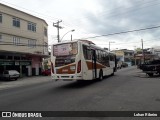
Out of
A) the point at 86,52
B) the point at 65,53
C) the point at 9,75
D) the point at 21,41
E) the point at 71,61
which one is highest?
the point at 21,41

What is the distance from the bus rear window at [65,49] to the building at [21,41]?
1956 cm

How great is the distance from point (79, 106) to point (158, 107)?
311 centimetres

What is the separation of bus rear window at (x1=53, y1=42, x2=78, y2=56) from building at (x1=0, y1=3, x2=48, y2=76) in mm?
19561

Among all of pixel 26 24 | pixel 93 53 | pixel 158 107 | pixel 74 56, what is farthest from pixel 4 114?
pixel 26 24

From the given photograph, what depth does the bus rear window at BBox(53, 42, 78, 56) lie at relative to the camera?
50.1 feet

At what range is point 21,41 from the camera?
3856 cm

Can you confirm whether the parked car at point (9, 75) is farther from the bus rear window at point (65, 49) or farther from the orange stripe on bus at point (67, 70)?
the orange stripe on bus at point (67, 70)

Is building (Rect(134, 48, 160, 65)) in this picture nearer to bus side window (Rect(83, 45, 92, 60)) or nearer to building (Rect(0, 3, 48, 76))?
building (Rect(0, 3, 48, 76))

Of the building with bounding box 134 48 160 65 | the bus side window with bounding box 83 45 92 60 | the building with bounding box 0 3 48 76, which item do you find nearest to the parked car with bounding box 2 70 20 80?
the building with bounding box 0 3 48 76

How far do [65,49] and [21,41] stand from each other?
2503 centimetres

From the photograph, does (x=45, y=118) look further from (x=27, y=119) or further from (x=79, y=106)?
A: (x=79, y=106)

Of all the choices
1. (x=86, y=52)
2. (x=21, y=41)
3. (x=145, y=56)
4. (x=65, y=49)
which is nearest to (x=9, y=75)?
(x=21, y=41)

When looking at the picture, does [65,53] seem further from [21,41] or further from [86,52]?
[21,41]

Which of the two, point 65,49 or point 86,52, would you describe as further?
point 86,52
